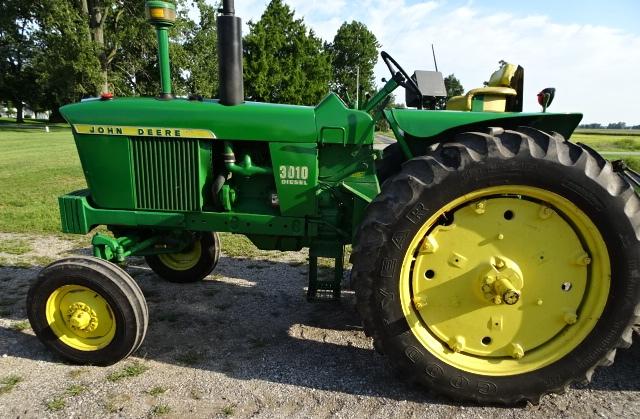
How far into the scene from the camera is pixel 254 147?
10.6ft

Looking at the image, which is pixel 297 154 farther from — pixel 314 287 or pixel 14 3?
pixel 14 3

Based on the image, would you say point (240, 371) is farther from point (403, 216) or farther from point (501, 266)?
point (501, 266)

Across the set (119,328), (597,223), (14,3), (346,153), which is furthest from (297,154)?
(14,3)

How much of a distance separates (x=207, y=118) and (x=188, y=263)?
1.84 metres

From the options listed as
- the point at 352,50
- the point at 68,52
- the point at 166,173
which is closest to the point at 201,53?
the point at 68,52

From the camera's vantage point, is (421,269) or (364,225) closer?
(364,225)

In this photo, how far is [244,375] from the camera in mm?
2889

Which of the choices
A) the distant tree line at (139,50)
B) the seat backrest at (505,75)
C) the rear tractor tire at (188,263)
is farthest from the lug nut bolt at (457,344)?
the distant tree line at (139,50)

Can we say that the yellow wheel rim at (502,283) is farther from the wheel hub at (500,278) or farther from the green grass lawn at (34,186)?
the green grass lawn at (34,186)

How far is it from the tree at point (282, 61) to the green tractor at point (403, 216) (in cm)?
2597

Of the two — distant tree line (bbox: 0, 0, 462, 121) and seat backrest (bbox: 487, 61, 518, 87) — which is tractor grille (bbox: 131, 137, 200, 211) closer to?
seat backrest (bbox: 487, 61, 518, 87)

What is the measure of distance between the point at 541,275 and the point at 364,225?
1130mm

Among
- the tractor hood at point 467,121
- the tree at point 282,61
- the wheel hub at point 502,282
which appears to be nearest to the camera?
the wheel hub at point 502,282

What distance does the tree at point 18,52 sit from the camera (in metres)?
28.8
